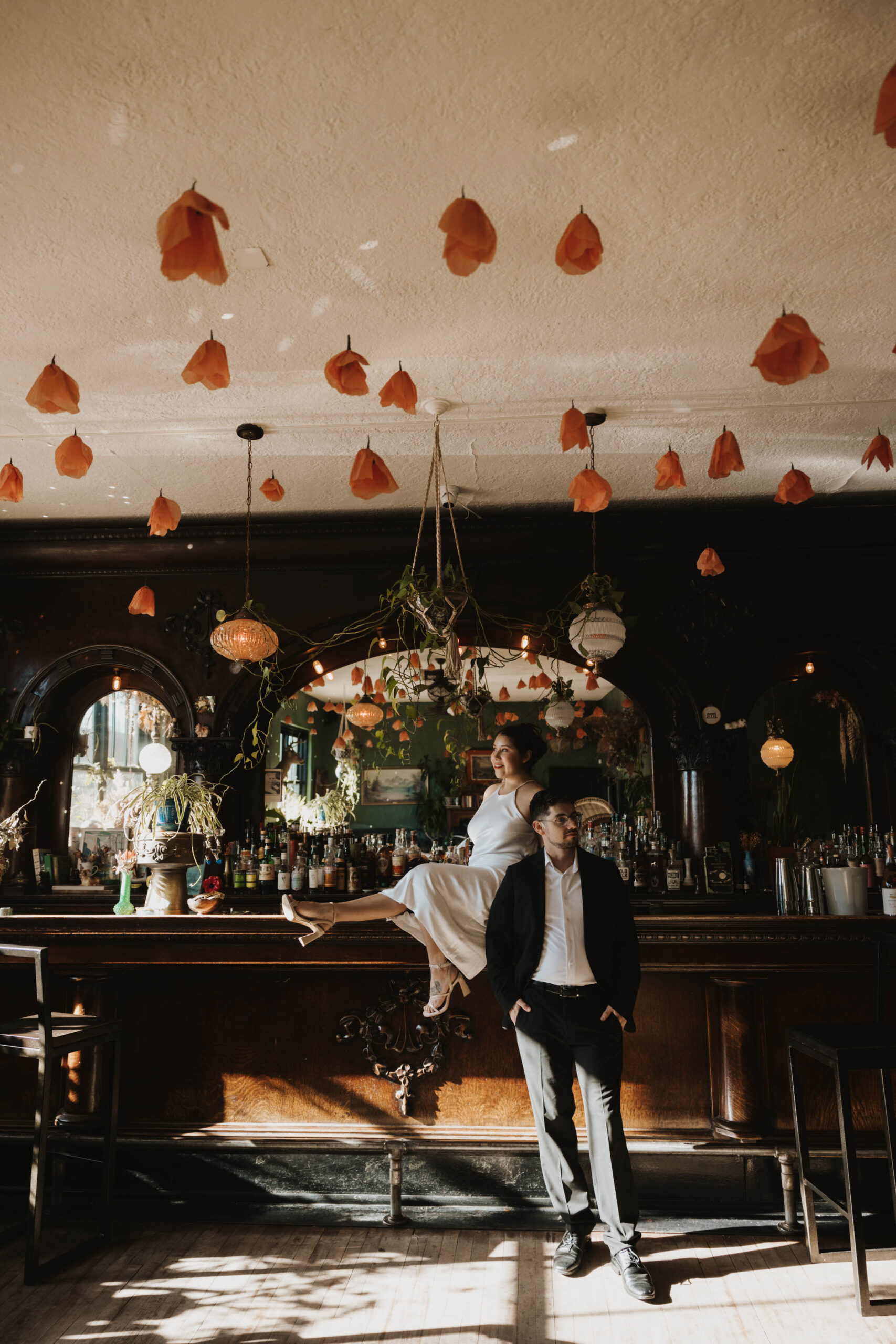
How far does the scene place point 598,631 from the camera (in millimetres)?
5688

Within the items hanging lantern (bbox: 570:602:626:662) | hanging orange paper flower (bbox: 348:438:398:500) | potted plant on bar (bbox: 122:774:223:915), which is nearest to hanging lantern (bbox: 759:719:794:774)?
hanging lantern (bbox: 570:602:626:662)

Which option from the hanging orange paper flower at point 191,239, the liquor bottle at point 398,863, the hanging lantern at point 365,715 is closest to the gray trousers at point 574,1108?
the hanging orange paper flower at point 191,239

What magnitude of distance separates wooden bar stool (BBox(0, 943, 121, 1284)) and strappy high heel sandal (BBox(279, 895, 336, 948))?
82 cm

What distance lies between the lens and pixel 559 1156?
11.1 feet

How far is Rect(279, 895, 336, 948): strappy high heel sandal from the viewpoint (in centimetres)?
376

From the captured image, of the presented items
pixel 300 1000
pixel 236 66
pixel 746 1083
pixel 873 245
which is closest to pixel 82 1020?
pixel 300 1000

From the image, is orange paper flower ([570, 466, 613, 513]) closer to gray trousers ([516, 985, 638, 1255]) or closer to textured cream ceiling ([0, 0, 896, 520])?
textured cream ceiling ([0, 0, 896, 520])

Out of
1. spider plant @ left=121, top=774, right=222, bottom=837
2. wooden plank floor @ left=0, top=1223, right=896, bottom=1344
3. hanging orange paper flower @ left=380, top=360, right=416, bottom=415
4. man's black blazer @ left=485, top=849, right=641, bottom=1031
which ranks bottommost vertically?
wooden plank floor @ left=0, top=1223, right=896, bottom=1344

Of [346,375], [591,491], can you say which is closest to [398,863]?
[591,491]

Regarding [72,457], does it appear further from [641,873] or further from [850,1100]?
[641,873]

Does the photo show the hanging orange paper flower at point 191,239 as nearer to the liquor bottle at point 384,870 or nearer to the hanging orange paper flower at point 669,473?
the hanging orange paper flower at point 669,473

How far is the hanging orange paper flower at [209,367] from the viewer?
3.25m

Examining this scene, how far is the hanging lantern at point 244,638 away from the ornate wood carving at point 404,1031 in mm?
2391

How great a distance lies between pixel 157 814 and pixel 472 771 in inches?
415
